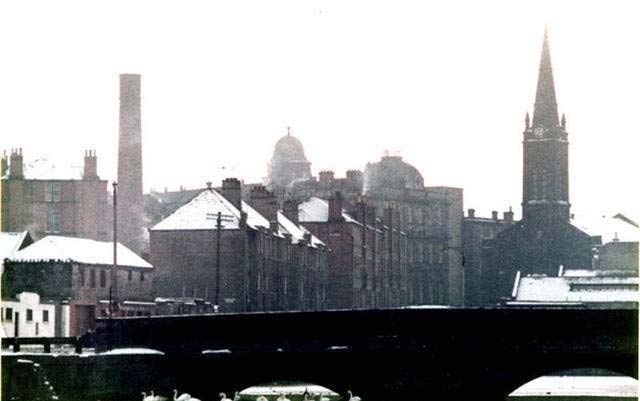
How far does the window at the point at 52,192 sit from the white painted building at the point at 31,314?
27087mm

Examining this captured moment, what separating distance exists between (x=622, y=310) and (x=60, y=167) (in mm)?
66845

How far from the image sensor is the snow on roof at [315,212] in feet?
374

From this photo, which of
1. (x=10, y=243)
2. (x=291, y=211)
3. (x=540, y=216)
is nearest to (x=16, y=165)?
(x=10, y=243)

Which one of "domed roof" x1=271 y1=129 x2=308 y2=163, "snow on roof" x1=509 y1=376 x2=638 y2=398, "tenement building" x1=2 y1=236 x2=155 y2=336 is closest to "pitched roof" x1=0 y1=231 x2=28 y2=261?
"tenement building" x1=2 y1=236 x2=155 y2=336

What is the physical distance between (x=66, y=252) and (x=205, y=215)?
1412cm

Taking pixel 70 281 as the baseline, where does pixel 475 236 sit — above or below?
above

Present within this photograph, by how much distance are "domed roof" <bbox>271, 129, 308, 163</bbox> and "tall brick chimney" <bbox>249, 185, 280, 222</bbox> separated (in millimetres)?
53393

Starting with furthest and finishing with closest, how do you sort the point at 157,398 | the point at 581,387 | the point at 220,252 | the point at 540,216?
the point at 540,216 < the point at 220,252 < the point at 581,387 < the point at 157,398

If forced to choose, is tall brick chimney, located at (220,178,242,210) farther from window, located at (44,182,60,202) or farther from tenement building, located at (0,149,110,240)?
window, located at (44,182,60,202)

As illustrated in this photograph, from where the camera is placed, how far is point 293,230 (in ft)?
343

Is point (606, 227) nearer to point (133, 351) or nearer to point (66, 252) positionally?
point (66, 252)

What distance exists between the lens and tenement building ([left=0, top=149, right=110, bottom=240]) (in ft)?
325

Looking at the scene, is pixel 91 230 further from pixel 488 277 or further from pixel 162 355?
pixel 162 355

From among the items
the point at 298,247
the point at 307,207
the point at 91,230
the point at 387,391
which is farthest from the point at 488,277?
the point at 387,391
